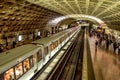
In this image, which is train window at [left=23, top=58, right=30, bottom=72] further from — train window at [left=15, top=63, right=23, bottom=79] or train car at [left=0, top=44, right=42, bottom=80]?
train window at [left=15, top=63, right=23, bottom=79]

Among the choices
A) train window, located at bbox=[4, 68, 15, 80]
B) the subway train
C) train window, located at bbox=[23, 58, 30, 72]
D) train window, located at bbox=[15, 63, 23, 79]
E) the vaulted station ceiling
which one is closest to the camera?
train window, located at bbox=[4, 68, 15, 80]

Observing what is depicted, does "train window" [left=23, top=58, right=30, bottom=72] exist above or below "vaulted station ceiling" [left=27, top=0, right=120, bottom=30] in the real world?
below

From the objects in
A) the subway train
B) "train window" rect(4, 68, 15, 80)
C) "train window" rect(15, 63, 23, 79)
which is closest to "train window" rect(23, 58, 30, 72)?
the subway train

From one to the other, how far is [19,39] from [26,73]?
17.5m

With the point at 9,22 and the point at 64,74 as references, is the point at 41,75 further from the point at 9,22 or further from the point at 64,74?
the point at 9,22

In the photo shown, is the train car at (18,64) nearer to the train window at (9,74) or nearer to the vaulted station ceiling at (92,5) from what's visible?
the train window at (9,74)

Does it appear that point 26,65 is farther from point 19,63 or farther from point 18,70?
point 18,70

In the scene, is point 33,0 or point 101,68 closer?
point 101,68

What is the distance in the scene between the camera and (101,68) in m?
14.8

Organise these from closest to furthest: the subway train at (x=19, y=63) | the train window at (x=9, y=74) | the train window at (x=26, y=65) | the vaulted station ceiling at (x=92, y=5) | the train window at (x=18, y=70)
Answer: the train window at (x=9, y=74)
the subway train at (x=19, y=63)
the train window at (x=18, y=70)
the train window at (x=26, y=65)
the vaulted station ceiling at (x=92, y=5)

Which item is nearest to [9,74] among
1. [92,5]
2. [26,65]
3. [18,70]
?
[18,70]

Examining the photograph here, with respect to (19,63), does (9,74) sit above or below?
below

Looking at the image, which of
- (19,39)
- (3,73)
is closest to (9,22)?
(19,39)

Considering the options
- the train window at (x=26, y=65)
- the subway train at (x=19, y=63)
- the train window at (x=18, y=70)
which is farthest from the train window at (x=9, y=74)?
the train window at (x=26, y=65)
